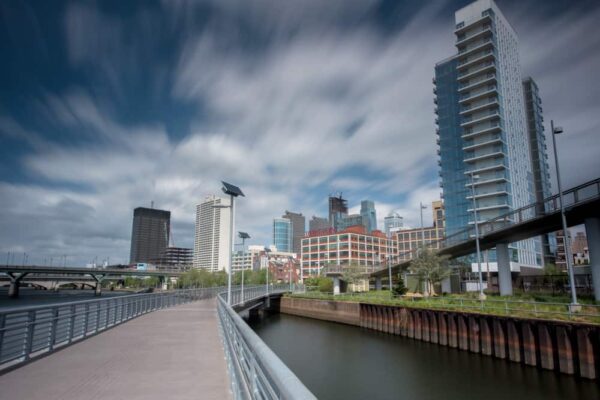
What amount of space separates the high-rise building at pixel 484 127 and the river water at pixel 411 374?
51084mm

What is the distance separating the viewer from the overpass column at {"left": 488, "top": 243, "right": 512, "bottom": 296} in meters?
35.1

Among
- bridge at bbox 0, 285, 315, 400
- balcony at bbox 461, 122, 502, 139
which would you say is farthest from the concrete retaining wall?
balcony at bbox 461, 122, 502, 139

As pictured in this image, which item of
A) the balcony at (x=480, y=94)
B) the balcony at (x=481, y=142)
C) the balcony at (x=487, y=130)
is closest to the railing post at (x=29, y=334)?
the balcony at (x=481, y=142)

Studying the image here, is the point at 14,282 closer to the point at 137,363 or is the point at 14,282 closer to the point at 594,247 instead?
the point at 137,363

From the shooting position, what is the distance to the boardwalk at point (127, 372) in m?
6.76

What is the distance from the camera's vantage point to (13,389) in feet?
22.8

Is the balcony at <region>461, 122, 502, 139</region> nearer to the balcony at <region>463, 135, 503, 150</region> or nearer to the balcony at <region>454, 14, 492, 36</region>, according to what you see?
the balcony at <region>463, 135, 503, 150</region>

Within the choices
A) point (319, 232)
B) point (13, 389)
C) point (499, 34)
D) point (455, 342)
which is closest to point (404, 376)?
point (455, 342)

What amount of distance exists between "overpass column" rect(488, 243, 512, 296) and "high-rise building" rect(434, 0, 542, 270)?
38.3 metres

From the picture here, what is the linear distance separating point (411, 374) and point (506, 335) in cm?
699

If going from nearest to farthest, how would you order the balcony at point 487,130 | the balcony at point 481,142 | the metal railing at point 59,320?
the metal railing at point 59,320
the balcony at point 481,142
the balcony at point 487,130

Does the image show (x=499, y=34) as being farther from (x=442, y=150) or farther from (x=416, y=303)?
(x=416, y=303)

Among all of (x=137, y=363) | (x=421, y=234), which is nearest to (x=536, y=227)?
(x=137, y=363)

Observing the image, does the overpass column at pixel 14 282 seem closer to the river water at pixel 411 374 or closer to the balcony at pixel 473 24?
the river water at pixel 411 374
